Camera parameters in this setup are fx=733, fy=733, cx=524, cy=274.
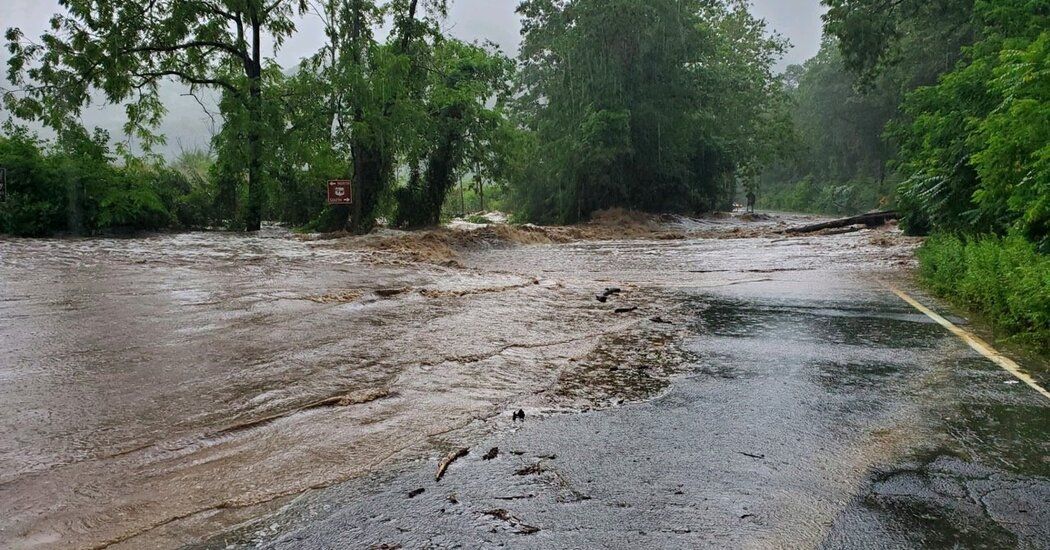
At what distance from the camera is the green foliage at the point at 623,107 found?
38250 mm

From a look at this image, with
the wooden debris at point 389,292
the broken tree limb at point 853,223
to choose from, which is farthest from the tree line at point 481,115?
the wooden debris at point 389,292

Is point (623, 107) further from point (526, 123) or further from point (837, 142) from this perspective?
point (837, 142)

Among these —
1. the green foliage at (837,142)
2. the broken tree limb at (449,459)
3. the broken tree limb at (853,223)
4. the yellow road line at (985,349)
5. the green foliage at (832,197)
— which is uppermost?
the green foliage at (837,142)

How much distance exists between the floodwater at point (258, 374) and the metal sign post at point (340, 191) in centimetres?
1180

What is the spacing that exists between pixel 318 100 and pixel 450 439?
23.0 m

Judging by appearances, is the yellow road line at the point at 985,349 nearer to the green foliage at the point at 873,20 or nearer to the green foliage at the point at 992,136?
the green foliage at the point at 992,136

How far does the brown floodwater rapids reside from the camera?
12.2ft

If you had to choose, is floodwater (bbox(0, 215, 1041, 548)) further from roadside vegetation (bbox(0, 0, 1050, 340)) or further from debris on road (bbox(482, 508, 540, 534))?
roadside vegetation (bbox(0, 0, 1050, 340))

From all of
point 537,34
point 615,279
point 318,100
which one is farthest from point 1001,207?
point 537,34

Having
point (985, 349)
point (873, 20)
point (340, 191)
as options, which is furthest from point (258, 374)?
point (873, 20)

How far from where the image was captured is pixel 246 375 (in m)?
5.98

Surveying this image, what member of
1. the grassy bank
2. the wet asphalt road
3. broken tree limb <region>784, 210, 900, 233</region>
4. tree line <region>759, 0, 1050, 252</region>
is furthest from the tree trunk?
the wet asphalt road

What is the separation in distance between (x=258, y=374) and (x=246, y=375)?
0.32 ft

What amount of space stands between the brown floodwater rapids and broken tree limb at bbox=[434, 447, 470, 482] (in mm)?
155
